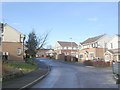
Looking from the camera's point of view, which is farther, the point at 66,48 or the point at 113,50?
the point at 66,48

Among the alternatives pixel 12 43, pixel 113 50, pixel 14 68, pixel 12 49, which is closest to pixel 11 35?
pixel 12 43

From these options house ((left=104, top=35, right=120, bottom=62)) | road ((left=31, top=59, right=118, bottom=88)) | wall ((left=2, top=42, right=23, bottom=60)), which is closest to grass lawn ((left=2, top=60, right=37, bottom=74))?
road ((left=31, top=59, right=118, bottom=88))

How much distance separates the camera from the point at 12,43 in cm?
6212

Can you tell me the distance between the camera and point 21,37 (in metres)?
62.6

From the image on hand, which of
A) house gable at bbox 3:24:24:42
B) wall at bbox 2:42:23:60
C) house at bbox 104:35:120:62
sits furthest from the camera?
house at bbox 104:35:120:62

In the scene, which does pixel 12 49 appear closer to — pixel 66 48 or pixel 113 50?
pixel 113 50

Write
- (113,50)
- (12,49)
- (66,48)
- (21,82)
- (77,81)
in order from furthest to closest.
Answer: (66,48)
(113,50)
(12,49)
(77,81)
(21,82)

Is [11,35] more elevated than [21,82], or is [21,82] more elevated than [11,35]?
[11,35]

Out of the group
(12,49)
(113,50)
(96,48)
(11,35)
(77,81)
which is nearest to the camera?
(77,81)

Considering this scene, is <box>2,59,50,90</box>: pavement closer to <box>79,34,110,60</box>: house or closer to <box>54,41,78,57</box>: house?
<box>79,34,110,60</box>: house

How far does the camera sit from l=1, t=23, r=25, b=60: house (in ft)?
201

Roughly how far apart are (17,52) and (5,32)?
4767 millimetres

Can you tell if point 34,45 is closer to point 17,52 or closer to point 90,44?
point 17,52

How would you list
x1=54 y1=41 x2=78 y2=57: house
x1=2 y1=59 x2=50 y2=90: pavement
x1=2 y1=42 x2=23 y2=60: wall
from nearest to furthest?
x1=2 y1=59 x2=50 y2=90: pavement, x1=2 y1=42 x2=23 y2=60: wall, x1=54 y1=41 x2=78 y2=57: house
